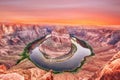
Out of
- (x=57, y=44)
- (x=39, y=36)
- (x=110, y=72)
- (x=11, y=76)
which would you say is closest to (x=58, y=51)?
(x=57, y=44)

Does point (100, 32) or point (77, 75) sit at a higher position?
point (100, 32)

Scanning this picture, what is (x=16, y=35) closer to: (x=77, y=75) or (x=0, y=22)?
(x=0, y=22)

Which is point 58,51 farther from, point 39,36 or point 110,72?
point 110,72

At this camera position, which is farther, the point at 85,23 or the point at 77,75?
the point at 85,23

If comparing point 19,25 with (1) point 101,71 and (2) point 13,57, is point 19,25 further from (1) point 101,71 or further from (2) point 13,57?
(1) point 101,71

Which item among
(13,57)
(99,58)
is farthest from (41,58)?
(99,58)

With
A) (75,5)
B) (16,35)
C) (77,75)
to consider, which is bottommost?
(77,75)

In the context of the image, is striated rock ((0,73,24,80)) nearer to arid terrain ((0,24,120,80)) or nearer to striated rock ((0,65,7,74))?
arid terrain ((0,24,120,80))
